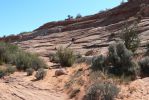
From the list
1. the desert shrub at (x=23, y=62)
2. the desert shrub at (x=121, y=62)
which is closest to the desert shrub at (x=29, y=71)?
the desert shrub at (x=23, y=62)

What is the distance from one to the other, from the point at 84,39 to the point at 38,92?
1650 centimetres

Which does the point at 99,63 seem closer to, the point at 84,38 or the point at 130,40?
the point at 130,40

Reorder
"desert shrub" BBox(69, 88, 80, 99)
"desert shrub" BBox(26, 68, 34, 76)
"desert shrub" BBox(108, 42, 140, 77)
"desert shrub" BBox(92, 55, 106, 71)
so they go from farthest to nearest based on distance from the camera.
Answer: "desert shrub" BBox(26, 68, 34, 76) → "desert shrub" BBox(92, 55, 106, 71) → "desert shrub" BBox(108, 42, 140, 77) → "desert shrub" BBox(69, 88, 80, 99)

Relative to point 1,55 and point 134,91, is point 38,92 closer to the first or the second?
point 134,91

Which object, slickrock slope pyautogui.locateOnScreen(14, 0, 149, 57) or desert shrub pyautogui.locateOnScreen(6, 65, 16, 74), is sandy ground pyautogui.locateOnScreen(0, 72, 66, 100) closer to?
desert shrub pyautogui.locateOnScreen(6, 65, 16, 74)

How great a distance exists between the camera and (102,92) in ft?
49.8

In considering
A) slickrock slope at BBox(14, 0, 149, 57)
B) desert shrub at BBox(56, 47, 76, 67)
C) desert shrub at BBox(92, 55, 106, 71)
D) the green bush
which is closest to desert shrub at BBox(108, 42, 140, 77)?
desert shrub at BBox(92, 55, 106, 71)

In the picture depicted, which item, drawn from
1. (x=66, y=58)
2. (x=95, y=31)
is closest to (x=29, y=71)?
(x=66, y=58)

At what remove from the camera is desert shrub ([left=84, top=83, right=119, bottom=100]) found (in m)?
15.0

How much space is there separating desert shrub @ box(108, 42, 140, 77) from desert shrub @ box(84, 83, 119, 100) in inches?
101

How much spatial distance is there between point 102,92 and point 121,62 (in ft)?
11.5

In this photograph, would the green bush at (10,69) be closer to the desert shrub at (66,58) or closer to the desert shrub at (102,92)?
the desert shrub at (66,58)

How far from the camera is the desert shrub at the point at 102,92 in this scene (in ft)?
49.1

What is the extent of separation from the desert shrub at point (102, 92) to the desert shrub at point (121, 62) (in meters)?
2.57
